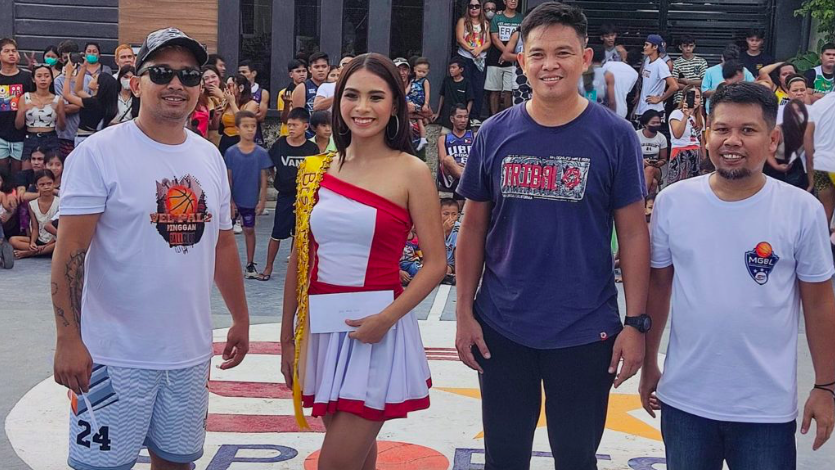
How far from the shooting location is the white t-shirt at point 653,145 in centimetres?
1286

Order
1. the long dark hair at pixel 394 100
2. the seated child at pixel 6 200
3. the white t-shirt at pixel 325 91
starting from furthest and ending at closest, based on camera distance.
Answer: the white t-shirt at pixel 325 91 → the seated child at pixel 6 200 → the long dark hair at pixel 394 100

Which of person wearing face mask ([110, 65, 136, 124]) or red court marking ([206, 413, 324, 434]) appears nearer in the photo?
red court marking ([206, 413, 324, 434])

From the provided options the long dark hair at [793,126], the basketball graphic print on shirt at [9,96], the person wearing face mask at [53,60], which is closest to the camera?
the long dark hair at [793,126]

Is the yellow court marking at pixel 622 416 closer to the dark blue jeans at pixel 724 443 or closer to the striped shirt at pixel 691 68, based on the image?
the dark blue jeans at pixel 724 443

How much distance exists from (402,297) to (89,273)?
1074mm

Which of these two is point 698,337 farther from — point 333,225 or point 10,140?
point 10,140

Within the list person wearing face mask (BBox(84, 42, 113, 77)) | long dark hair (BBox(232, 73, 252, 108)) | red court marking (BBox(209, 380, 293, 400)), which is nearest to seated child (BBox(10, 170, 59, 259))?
person wearing face mask (BBox(84, 42, 113, 77))

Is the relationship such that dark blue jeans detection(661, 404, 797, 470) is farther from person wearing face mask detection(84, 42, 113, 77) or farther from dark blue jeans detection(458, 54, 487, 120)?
dark blue jeans detection(458, 54, 487, 120)

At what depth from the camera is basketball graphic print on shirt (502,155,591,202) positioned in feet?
11.2

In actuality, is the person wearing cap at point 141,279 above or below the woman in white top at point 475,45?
below

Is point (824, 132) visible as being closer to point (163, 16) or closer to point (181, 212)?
point (181, 212)

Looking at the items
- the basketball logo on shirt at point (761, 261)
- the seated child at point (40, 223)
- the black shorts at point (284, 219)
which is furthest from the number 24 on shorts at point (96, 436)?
the seated child at point (40, 223)

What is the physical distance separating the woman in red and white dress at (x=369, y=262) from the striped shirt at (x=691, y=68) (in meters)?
11.8

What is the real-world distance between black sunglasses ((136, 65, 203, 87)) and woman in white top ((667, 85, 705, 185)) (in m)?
10.1
